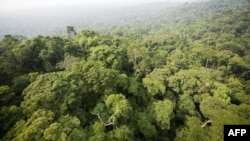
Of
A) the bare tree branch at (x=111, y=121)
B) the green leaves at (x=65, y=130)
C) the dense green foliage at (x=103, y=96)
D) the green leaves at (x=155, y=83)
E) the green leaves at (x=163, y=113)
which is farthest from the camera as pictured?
the green leaves at (x=155, y=83)

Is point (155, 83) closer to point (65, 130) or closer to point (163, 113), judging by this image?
point (163, 113)

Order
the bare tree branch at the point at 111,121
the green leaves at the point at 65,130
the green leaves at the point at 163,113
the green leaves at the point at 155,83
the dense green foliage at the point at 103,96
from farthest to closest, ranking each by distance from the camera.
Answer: the green leaves at the point at 155,83
the green leaves at the point at 163,113
the bare tree branch at the point at 111,121
the dense green foliage at the point at 103,96
the green leaves at the point at 65,130

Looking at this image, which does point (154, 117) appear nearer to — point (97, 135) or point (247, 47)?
point (97, 135)

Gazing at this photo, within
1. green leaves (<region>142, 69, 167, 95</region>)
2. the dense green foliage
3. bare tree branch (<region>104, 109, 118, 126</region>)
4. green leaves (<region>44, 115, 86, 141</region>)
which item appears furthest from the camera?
green leaves (<region>142, 69, 167, 95</region>)

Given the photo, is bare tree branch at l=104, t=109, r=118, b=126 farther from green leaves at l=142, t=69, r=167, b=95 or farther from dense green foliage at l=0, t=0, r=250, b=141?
green leaves at l=142, t=69, r=167, b=95

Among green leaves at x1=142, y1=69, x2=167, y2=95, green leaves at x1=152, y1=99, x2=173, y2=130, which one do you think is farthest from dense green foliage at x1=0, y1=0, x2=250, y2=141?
green leaves at x1=142, y1=69, x2=167, y2=95

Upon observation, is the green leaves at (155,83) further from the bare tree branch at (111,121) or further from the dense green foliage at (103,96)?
the bare tree branch at (111,121)

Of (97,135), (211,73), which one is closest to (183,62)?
(211,73)

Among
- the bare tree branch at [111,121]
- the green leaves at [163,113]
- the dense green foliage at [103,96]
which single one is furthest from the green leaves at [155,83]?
the bare tree branch at [111,121]

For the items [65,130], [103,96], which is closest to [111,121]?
[103,96]

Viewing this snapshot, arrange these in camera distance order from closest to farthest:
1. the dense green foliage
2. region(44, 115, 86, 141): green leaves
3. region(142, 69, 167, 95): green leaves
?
region(44, 115, 86, 141): green leaves, the dense green foliage, region(142, 69, 167, 95): green leaves

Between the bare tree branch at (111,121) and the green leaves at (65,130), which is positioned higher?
the green leaves at (65,130)
